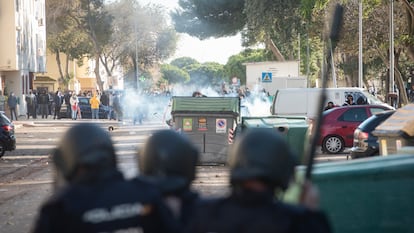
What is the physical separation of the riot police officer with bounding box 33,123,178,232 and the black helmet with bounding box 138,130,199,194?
15 centimetres

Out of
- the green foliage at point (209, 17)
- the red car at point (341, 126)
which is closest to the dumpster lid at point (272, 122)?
the red car at point (341, 126)

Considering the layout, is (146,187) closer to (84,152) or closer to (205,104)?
(84,152)

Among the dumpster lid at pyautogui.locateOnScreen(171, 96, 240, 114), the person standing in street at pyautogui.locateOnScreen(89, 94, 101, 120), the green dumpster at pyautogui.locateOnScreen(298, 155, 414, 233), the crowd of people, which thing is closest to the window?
the dumpster lid at pyautogui.locateOnScreen(171, 96, 240, 114)

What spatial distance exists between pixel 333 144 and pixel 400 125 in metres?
12.7

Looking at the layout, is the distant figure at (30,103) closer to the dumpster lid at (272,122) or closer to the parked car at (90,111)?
the parked car at (90,111)

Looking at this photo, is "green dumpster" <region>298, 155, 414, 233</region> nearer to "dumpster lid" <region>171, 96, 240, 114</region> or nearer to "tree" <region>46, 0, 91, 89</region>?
"dumpster lid" <region>171, 96, 240, 114</region>

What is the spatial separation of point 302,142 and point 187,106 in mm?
2773

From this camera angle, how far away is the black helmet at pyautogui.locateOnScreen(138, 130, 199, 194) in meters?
4.02

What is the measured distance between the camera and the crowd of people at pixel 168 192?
3.53m

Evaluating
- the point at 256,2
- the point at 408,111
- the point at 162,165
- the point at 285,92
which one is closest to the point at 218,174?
the point at 408,111

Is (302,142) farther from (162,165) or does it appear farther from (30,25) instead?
(30,25)

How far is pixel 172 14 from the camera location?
6100cm

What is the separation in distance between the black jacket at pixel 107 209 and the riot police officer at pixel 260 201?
0.30 meters

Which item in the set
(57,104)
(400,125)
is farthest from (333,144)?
(57,104)
